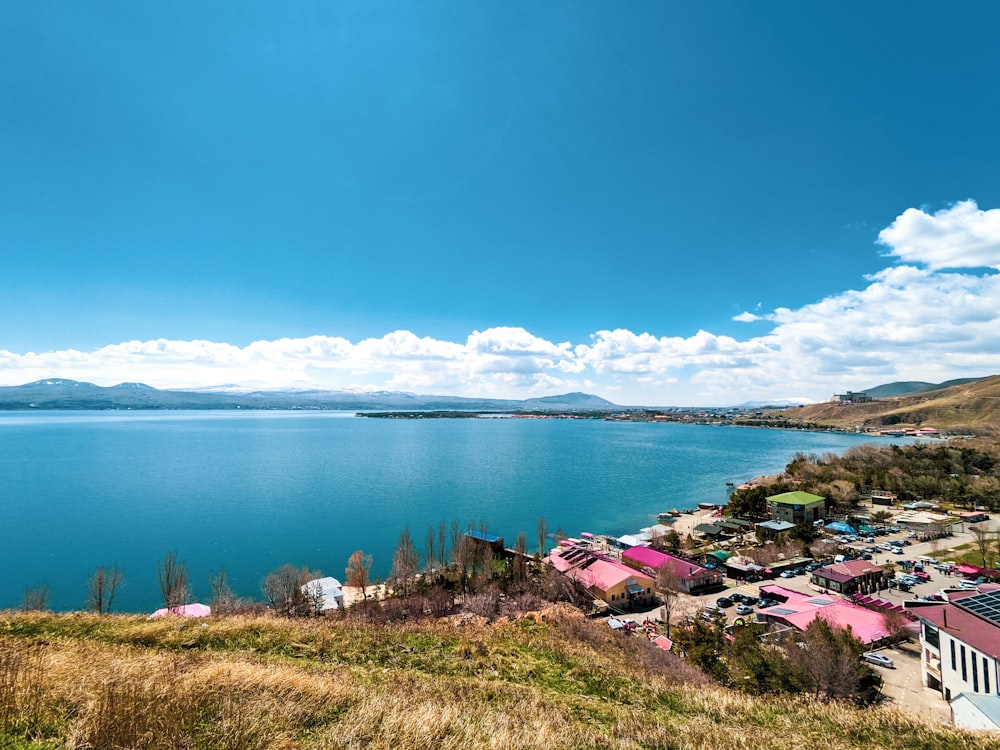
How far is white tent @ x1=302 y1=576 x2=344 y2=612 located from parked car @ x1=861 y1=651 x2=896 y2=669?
929 inches

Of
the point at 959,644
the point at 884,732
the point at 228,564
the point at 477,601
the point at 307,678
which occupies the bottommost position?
the point at 228,564

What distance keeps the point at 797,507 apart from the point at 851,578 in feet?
64.8

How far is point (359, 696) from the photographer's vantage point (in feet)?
19.2

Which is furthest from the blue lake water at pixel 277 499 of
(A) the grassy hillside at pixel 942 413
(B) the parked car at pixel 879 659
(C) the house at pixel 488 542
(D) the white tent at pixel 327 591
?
(A) the grassy hillside at pixel 942 413

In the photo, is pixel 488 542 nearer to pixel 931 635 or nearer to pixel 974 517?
pixel 931 635

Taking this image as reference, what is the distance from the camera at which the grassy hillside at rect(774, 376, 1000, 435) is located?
125 metres

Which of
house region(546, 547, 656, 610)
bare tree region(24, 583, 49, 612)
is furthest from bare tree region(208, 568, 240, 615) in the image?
house region(546, 547, 656, 610)

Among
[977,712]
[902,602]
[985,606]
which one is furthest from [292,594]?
[902,602]

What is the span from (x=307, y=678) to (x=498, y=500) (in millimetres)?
49561

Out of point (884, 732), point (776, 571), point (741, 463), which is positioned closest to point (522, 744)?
point (884, 732)

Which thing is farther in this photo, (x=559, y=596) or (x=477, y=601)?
(x=559, y=596)

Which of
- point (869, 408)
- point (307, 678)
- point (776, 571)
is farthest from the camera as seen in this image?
point (869, 408)

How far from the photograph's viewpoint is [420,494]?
55.8 metres

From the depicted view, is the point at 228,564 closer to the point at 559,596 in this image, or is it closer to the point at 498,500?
the point at 559,596
